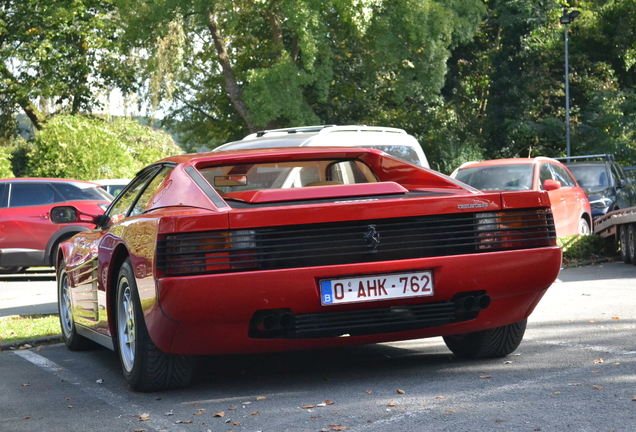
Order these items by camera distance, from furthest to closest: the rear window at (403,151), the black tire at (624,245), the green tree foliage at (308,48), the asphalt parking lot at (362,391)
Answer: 1. the green tree foliage at (308,48)
2. the black tire at (624,245)
3. the rear window at (403,151)
4. the asphalt parking lot at (362,391)

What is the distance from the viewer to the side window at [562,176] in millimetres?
16609

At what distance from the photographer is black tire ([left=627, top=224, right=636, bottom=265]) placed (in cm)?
1403

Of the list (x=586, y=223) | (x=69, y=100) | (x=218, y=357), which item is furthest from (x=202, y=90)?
(x=218, y=357)

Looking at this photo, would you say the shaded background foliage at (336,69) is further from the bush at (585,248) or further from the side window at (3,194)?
the bush at (585,248)

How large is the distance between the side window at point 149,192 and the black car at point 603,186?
48.2 ft

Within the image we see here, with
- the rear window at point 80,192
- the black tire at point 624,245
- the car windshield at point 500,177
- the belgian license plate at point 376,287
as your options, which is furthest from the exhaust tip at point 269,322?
the rear window at point 80,192

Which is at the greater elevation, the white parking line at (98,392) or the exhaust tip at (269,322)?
the exhaust tip at (269,322)

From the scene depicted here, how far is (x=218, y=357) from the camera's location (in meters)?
7.21

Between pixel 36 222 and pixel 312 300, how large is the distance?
1178 cm

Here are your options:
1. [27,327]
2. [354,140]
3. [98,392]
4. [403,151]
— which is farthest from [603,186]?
[98,392]

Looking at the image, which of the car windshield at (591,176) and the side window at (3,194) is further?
the car windshield at (591,176)

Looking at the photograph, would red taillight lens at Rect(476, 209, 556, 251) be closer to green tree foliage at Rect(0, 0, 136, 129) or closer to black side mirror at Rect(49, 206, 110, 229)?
black side mirror at Rect(49, 206, 110, 229)

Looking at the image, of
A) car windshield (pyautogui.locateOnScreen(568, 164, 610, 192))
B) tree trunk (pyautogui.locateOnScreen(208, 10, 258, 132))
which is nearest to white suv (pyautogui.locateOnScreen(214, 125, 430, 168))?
car windshield (pyautogui.locateOnScreen(568, 164, 610, 192))

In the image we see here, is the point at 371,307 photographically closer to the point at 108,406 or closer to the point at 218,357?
the point at 108,406
